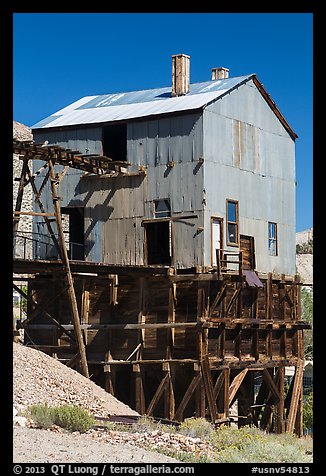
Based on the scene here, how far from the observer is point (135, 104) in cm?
3944

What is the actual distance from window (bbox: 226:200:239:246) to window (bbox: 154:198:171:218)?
219cm

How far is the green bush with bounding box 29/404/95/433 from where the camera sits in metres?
23.8

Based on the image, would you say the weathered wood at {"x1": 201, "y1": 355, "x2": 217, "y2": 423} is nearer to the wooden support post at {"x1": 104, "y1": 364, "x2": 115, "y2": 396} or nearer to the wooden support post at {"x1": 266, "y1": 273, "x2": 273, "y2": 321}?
the wooden support post at {"x1": 104, "y1": 364, "x2": 115, "y2": 396}

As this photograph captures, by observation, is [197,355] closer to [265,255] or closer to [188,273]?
[188,273]

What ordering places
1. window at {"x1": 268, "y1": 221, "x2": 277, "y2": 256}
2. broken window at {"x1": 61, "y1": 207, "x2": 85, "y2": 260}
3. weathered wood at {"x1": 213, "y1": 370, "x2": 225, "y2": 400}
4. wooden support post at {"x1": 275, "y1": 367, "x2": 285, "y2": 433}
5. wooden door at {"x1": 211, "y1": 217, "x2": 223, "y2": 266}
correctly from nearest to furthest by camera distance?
1. weathered wood at {"x1": 213, "y1": 370, "x2": 225, "y2": 400}
2. wooden door at {"x1": 211, "y1": 217, "x2": 223, "y2": 266}
3. broken window at {"x1": 61, "y1": 207, "x2": 85, "y2": 260}
4. window at {"x1": 268, "y1": 221, "x2": 277, "y2": 256}
5. wooden support post at {"x1": 275, "y1": 367, "x2": 285, "y2": 433}

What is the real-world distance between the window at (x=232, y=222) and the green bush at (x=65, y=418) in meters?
13.9

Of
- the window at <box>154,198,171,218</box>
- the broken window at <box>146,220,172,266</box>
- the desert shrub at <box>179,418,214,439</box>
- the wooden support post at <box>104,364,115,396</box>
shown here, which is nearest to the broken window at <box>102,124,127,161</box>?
the window at <box>154,198,171,218</box>

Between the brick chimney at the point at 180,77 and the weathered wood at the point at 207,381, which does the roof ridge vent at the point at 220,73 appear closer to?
the brick chimney at the point at 180,77

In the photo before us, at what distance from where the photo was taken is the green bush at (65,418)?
77.9 feet

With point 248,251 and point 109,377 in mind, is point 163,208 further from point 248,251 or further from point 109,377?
point 109,377

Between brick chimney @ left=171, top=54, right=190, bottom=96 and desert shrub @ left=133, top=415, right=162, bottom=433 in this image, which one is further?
brick chimney @ left=171, top=54, right=190, bottom=96

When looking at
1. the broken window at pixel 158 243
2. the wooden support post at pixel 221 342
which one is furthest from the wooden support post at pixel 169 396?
the broken window at pixel 158 243

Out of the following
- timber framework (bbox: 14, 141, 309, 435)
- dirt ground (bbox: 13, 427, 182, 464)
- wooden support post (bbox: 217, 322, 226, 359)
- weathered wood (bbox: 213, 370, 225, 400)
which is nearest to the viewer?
dirt ground (bbox: 13, 427, 182, 464)

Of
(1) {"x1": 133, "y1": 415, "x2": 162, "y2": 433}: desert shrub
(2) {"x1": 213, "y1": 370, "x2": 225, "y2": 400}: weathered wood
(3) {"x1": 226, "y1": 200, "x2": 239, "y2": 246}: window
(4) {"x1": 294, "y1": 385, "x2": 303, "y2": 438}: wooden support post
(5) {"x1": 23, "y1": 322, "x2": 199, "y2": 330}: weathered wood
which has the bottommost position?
(4) {"x1": 294, "y1": 385, "x2": 303, "y2": 438}: wooden support post
